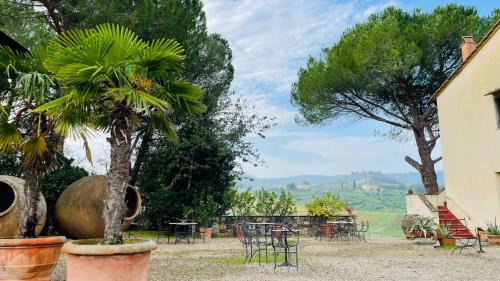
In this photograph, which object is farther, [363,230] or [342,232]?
[342,232]

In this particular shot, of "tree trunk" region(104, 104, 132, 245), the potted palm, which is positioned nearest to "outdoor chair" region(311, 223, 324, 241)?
the potted palm

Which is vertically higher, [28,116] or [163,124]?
[28,116]

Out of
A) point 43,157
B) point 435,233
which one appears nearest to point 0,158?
point 43,157

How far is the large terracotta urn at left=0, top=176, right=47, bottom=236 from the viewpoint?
7.69 meters

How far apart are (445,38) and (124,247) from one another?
53.4ft

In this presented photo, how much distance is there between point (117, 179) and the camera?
3.73 m

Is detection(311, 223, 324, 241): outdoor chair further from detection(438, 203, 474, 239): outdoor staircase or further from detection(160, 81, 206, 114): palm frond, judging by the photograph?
detection(160, 81, 206, 114): palm frond

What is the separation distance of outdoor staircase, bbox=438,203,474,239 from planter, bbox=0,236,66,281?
36.4 ft

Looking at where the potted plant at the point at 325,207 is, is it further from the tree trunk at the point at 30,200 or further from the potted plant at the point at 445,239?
the tree trunk at the point at 30,200

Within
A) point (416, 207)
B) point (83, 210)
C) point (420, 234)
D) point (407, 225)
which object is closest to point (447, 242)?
point (420, 234)

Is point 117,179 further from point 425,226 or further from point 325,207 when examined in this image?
point 325,207

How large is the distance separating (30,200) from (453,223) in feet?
40.5

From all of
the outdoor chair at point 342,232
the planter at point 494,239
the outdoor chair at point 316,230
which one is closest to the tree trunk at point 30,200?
the outdoor chair at point 342,232

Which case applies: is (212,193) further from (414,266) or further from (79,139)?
(79,139)
